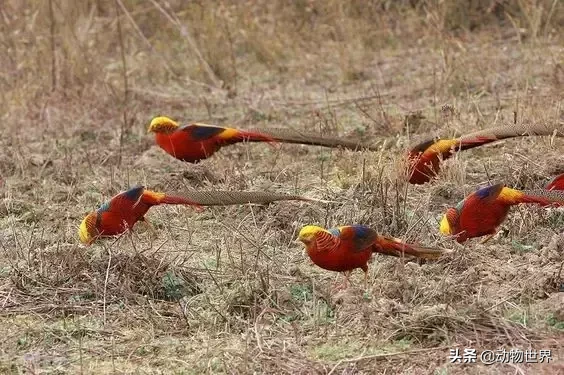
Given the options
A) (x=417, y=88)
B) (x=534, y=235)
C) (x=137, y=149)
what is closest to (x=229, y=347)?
(x=534, y=235)

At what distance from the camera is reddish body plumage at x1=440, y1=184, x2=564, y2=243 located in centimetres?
421

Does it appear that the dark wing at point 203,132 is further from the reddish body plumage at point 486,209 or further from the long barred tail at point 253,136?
the reddish body plumage at point 486,209

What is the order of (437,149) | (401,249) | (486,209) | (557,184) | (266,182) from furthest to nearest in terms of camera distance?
Result: (266,182)
(437,149)
(557,184)
(486,209)
(401,249)

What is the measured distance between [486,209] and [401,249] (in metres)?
0.42

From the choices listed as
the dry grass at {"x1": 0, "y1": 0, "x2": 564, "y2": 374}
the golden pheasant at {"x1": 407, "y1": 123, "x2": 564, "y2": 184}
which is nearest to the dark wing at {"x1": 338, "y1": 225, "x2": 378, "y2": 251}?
the dry grass at {"x1": 0, "y1": 0, "x2": 564, "y2": 374}

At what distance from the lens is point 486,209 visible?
4207mm

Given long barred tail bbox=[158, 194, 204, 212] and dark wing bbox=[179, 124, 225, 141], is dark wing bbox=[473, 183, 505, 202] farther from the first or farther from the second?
dark wing bbox=[179, 124, 225, 141]

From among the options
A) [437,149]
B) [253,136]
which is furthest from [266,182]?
[437,149]

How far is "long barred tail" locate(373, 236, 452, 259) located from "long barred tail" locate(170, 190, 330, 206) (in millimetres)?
822

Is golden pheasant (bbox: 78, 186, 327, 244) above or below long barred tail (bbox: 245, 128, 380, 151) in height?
above

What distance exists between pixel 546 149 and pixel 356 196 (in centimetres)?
111

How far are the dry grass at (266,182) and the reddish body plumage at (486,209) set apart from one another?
75 mm

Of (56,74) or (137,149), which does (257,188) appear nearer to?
(137,149)

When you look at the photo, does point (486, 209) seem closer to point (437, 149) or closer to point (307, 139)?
point (437, 149)
